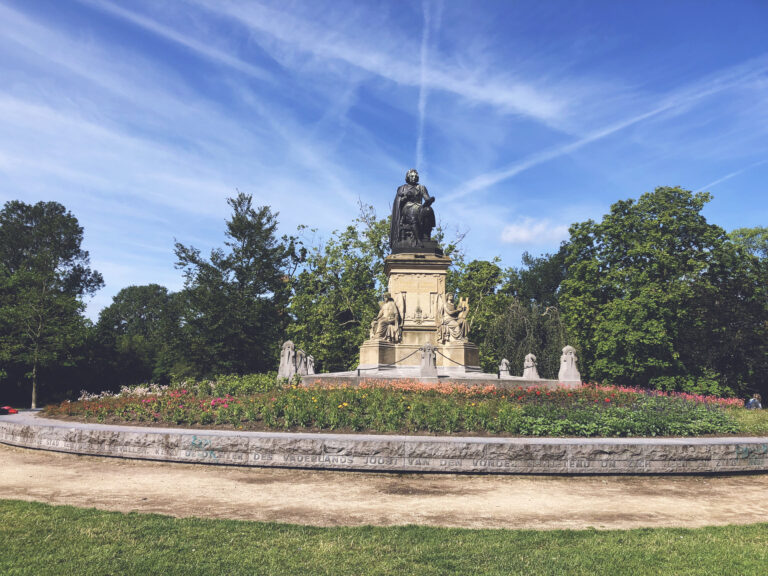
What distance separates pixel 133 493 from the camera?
7672mm

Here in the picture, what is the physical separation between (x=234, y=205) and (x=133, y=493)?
132ft

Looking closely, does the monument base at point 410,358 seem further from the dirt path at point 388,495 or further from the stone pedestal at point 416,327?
the dirt path at point 388,495

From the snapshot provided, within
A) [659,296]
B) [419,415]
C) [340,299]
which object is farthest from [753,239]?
[419,415]

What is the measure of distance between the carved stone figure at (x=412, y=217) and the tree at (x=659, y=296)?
15.6m

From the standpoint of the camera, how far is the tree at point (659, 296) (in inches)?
1192

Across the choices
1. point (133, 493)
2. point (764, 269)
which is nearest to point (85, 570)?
point (133, 493)

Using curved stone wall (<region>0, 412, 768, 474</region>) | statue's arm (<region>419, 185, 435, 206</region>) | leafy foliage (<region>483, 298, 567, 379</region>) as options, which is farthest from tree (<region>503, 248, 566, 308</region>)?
curved stone wall (<region>0, 412, 768, 474</region>)

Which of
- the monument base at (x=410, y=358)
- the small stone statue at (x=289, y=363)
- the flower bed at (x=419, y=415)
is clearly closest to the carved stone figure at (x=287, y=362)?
the small stone statue at (x=289, y=363)

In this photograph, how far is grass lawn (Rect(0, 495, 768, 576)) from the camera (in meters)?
4.89

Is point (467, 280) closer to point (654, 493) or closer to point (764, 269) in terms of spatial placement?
point (764, 269)

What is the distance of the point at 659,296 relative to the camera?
31.7 meters

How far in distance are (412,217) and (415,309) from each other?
3.67 meters

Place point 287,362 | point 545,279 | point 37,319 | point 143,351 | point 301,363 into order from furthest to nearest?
point 545,279
point 143,351
point 37,319
point 301,363
point 287,362

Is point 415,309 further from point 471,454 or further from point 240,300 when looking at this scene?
point 240,300
